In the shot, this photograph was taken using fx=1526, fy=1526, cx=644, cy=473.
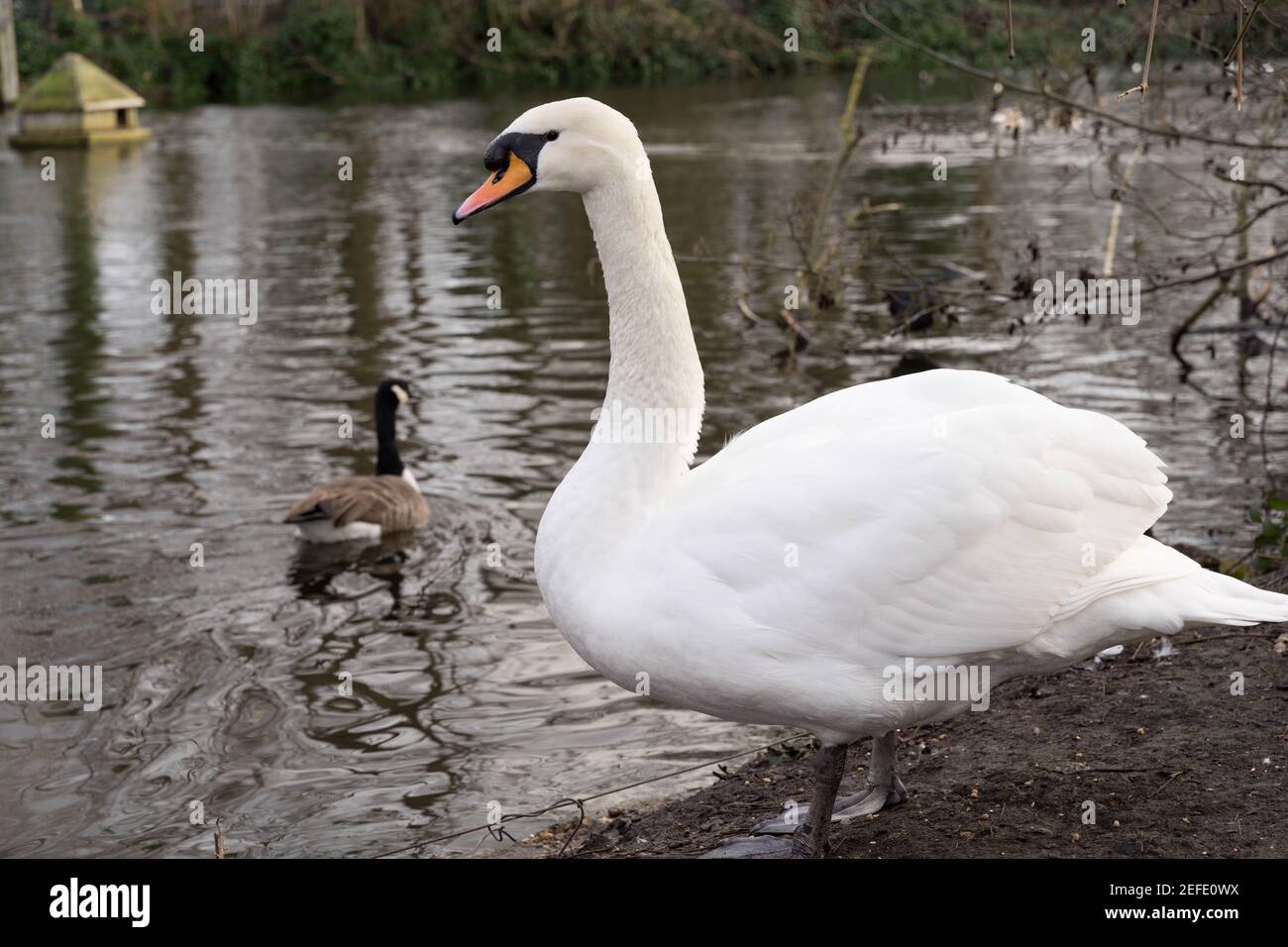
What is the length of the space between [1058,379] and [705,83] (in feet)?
131

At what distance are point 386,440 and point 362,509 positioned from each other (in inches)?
39.9

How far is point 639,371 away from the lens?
15.8ft

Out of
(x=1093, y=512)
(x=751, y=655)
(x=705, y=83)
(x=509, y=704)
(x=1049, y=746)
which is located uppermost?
(x=705, y=83)

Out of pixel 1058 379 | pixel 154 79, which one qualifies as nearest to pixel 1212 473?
pixel 1058 379

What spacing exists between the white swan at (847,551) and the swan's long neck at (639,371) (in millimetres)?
13

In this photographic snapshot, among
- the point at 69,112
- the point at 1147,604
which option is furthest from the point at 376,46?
the point at 1147,604

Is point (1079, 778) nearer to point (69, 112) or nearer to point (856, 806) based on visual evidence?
point (856, 806)

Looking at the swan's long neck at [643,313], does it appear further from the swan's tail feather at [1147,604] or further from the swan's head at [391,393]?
the swan's head at [391,393]

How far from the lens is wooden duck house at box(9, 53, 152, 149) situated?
36375 millimetres

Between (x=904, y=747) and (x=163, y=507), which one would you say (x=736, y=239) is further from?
(x=904, y=747)

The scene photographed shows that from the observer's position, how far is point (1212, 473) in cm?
1062

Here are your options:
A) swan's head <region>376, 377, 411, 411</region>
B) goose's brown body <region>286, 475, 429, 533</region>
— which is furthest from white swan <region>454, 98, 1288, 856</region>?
swan's head <region>376, 377, 411, 411</region>

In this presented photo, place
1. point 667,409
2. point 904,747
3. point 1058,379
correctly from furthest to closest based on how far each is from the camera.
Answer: point 1058,379
point 904,747
point 667,409

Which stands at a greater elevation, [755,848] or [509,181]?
[509,181]
